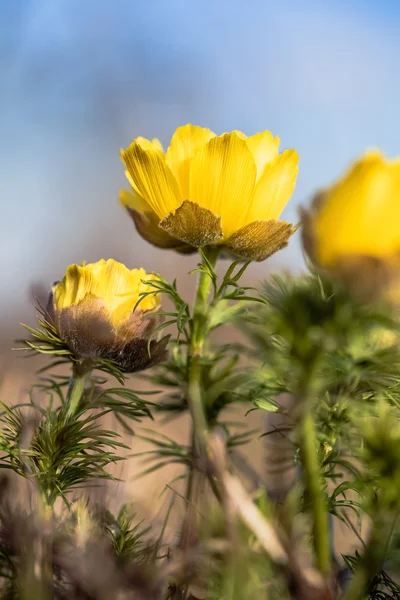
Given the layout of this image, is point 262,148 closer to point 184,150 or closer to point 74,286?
point 184,150

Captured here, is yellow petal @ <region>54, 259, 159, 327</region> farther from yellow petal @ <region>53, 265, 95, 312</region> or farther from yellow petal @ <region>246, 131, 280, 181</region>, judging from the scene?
yellow petal @ <region>246, 131, 280, 181</region>

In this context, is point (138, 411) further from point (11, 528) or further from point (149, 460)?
point (11, 528)

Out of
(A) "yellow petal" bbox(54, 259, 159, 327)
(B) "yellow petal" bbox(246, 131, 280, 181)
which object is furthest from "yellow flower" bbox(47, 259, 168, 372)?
(B) "yellow petal" bbox(246, 131, 280, 181)

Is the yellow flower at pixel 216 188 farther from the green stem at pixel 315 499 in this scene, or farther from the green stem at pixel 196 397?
the green stem at pixel 315 499

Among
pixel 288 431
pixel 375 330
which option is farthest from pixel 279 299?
pixel 288 431

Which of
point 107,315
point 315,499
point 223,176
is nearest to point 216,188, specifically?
point 223,176

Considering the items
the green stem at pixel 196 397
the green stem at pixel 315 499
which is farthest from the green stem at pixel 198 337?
the green stem at pixel 315 499

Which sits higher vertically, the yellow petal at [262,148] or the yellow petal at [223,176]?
the yellow petal at [262,148]
